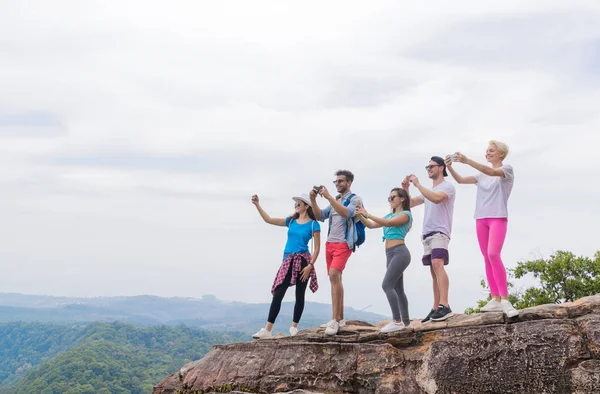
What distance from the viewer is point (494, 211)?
9820 mm

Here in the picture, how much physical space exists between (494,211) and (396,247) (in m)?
1.83

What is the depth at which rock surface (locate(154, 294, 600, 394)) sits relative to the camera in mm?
9266

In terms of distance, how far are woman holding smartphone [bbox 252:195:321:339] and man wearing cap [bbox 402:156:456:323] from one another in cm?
214

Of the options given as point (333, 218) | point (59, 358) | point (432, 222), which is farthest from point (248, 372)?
point (59, 358)

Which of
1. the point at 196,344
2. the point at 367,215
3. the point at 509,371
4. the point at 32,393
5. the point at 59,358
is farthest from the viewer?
the point at 196,344

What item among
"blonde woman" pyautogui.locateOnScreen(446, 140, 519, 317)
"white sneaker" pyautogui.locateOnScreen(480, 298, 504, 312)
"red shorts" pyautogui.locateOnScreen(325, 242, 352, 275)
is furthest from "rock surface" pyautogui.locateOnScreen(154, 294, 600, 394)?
"red shorts" pyautogui.locateOnScreen(325, 242, 352, 275)

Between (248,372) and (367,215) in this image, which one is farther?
(248,372)

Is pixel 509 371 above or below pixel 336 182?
below

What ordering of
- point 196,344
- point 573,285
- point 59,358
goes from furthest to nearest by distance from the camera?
point 196,344 → point 59,358 → point 573,285

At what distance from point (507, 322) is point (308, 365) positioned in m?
3.74

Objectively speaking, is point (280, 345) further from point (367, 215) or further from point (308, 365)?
point (367, 215)

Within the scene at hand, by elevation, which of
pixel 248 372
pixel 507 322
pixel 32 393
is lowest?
pixel 32 393

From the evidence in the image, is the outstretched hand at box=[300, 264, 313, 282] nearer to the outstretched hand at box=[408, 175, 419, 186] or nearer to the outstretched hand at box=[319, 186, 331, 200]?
the outstretched hand at box=[319, 186, 331, 200]

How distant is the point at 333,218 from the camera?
11.0 meters
